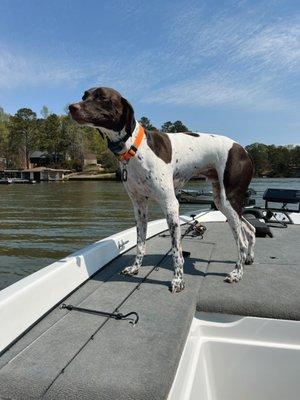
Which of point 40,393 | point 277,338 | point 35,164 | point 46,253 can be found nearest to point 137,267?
point 277,338

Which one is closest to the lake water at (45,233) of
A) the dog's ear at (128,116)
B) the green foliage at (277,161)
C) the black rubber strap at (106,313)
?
the black rubber strap at (106,313)

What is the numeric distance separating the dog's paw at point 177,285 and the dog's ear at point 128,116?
56.9 inches

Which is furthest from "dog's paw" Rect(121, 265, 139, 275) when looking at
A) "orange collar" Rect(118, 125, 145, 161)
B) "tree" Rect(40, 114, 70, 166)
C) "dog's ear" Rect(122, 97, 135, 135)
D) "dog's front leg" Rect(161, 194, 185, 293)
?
"tree" Rect(40, 114, 70, 166)

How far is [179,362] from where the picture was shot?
107 inches

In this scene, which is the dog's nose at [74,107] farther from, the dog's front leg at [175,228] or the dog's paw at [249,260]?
the dog's paw at [249,260]

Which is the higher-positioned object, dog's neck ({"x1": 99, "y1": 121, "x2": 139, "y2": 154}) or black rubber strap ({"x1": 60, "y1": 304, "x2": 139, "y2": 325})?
dog's neck ({"x1": 99, "y1": 121, "x2": 139, "y2": 154})

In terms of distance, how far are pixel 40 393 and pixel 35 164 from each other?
4549 inches

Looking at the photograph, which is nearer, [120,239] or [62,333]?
[62,333]

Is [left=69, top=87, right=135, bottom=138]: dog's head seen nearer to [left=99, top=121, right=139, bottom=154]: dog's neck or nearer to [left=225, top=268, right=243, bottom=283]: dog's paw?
[left=99, top=121, right=139, bottom=154]: dog's neck

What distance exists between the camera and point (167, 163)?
3859mm

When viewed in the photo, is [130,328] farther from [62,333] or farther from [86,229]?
[86,229]

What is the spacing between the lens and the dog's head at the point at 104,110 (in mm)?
3457

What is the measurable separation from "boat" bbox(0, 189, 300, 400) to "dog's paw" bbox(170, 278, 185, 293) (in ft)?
0.16

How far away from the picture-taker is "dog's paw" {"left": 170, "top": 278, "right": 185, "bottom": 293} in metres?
3.72
